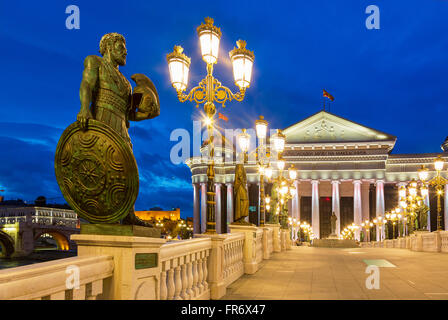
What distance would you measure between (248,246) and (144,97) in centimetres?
914

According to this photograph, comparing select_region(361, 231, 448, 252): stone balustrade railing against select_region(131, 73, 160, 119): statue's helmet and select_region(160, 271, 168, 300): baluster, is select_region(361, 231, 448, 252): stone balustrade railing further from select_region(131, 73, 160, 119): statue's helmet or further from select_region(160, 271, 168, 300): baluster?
select_region(131, 73, 160, 119): statue's helmet

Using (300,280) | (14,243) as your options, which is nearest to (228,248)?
(300,280)

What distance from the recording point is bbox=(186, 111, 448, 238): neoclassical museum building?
65.8m

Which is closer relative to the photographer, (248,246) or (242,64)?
(242,64)

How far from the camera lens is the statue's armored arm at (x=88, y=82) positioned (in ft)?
13.6

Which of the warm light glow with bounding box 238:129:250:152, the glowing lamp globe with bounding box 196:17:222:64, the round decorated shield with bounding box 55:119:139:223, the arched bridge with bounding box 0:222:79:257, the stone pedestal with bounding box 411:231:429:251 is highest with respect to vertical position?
the glowing lamp globe with bounding box 196:17:222:64

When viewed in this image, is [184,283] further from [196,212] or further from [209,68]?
[196,212]

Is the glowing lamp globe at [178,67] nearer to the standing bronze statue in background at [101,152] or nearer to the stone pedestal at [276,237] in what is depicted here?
the standing bronze statue in background at [101,152]

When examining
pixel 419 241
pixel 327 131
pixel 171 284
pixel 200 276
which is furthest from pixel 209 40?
pixel 327 131

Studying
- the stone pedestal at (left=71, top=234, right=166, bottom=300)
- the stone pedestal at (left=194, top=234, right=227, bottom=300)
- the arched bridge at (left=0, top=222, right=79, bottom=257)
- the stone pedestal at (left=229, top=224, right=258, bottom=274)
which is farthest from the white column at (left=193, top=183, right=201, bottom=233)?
the stone pedestal at (left=71, top=234, right=166, bottom=300)

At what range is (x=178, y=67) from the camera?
34.6 feet

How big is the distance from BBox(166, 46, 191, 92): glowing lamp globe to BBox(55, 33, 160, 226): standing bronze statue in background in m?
5.98

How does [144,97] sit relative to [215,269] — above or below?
above
